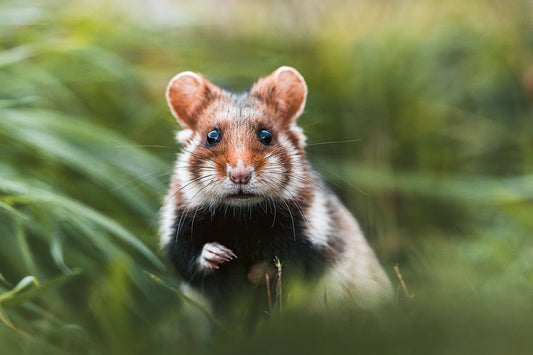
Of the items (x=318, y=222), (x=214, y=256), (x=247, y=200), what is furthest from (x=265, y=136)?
(x=214, y=256)

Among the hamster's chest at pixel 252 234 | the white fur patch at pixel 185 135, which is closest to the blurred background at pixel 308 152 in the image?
the white fur patch at pixel 185 135

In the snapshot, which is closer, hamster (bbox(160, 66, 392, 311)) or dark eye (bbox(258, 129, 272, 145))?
hamster (bbox(160, 66, 392, 311))

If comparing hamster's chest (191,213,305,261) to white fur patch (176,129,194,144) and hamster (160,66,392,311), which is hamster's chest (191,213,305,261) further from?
white fur patch (176,129,194,144)

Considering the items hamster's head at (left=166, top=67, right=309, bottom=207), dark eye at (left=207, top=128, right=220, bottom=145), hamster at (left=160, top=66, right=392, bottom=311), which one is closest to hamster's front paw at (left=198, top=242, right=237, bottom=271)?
hamster at (left=160, top=66, right=392, bottom=311)

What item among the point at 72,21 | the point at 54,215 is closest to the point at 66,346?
the point at 54,215

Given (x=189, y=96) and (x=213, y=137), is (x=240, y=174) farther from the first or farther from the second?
(x=189, y=96)

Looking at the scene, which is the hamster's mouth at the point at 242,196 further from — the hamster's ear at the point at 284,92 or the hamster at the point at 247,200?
the hamster's ear at the point at 284,92

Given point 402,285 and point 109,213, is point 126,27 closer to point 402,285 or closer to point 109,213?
point 109,213
